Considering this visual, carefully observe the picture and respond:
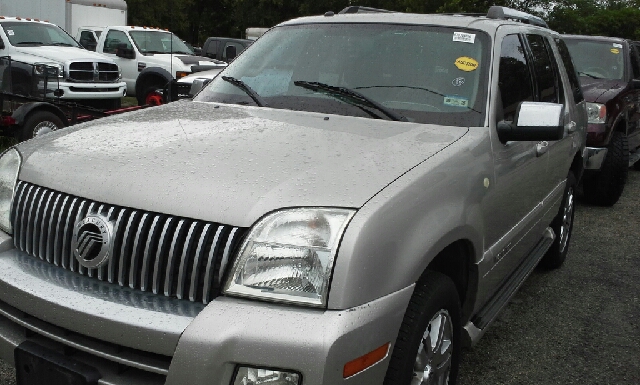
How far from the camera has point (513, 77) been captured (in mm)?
3688

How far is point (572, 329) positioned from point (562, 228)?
3.98ft

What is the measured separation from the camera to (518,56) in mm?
3873

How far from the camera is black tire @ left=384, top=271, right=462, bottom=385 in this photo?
90.5 inches

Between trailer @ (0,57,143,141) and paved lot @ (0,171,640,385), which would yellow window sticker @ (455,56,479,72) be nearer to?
paved lot @ (0,171,640,385)

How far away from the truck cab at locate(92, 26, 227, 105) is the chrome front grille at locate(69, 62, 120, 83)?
1.43 meters

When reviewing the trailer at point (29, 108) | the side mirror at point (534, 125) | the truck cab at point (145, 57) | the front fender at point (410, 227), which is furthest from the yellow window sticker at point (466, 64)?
the truck cab at point (145, 57)

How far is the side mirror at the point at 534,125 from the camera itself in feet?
10.4

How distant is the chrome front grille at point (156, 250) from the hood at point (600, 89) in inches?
253

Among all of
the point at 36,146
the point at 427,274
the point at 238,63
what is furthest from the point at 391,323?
the point at 238,63

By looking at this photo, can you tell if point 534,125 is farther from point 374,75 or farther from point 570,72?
point 570,72

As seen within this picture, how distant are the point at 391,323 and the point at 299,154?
2.47 feet

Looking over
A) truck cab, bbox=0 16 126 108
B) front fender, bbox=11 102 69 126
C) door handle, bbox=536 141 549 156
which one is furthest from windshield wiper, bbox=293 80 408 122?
truck cab, bbox=0 16 126 108

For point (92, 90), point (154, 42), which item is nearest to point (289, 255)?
point (92, 90)

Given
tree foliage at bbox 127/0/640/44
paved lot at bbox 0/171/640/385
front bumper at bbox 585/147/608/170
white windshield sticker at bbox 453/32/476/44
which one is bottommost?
paved lot at bbox 0/171/640/385
